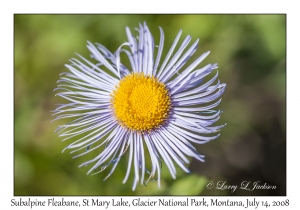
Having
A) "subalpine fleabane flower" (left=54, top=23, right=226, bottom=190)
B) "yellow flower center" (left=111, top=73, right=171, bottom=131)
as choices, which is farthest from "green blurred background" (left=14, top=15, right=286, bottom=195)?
"yellow flower center" (left=111, top=73, right=171, bottom=131)

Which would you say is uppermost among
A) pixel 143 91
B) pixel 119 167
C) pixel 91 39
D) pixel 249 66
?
pixel 91 39

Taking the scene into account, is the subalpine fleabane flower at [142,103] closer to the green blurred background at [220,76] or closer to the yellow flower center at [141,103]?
the yellow flower center at [141,103]

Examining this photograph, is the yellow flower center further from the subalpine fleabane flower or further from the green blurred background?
the green blurred background

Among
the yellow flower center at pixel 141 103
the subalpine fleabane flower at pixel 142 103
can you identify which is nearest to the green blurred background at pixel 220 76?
the subalpine fleabane flower at pixel 142 103

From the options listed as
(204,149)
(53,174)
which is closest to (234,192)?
(204,149)

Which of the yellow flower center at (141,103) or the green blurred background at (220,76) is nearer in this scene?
the yellow flower center at (141,103)

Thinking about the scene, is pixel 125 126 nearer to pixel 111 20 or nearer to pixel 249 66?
pixel 111 20
